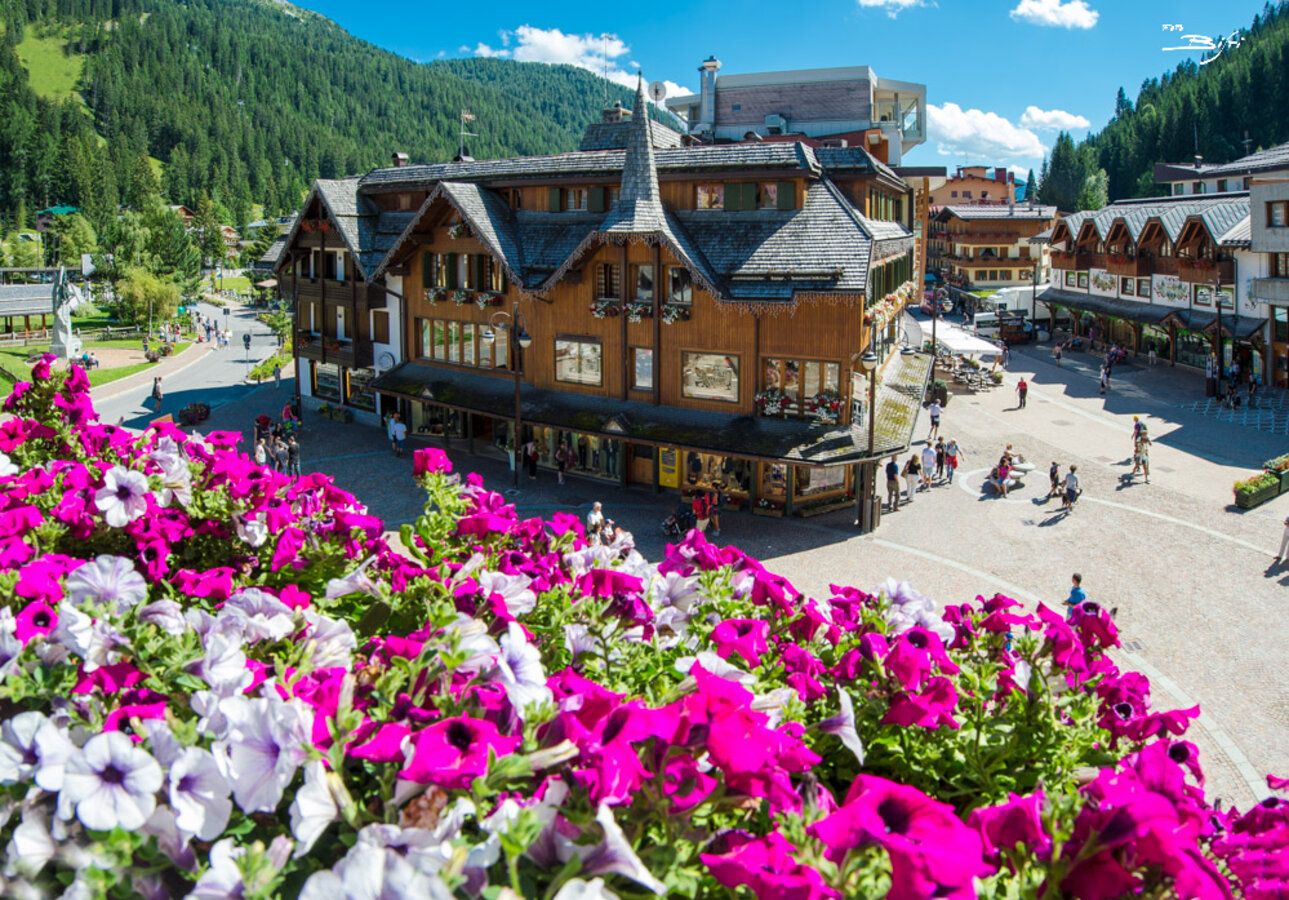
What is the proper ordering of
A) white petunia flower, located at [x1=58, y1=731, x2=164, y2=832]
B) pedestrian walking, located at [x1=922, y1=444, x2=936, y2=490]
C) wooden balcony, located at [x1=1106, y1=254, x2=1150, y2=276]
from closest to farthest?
white petunia flower, located at [x1=58, y1=731, x2=164, y2=832] < pedestrian walking, located at [x1=922, y1=444, x2=936, y2=490] < wooden balcony, located at [x1=1106, y1=254, x2=1150, y2=276]

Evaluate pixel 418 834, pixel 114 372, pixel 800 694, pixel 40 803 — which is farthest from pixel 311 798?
pixel 114 372

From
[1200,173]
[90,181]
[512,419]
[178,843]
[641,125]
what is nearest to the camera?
[178,843]

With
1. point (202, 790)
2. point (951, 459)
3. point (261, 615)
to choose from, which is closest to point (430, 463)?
point (261, 615)

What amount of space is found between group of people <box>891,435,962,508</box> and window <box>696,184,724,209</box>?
1013 centimetres

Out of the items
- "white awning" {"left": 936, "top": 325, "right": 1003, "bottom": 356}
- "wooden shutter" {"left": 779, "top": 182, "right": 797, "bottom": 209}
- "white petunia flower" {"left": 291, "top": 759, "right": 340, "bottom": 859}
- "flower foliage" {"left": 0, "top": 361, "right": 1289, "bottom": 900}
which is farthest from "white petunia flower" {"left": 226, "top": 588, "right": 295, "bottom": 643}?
"white awning" {"left": 936, "top": 325, "right": 1003, "bottom": 356}

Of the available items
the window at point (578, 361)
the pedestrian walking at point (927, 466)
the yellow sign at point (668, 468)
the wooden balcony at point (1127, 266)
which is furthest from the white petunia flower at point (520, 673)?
the wooden balcony at point (1127, 266)

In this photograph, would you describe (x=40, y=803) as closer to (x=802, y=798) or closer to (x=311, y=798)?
(x=311, y=798)

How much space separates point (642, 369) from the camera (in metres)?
34.0

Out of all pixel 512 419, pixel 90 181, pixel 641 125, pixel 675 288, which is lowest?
pixel 512 419

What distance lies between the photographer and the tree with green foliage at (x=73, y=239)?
12056cm

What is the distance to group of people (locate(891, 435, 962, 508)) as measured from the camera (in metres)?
32.2

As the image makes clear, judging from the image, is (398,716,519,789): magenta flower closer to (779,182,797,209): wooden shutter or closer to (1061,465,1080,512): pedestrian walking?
(779,182,797,209): wooden shutter

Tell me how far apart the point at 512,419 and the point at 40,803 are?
30790 mm

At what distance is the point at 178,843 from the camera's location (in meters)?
4.02
